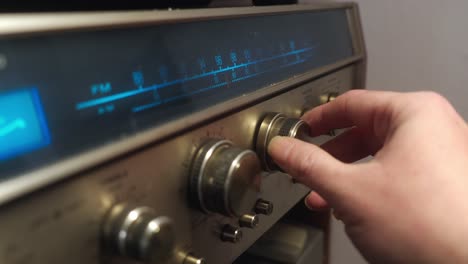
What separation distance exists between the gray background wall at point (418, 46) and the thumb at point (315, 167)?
0.42 meters

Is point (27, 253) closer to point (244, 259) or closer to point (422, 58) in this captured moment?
point (244, 259)

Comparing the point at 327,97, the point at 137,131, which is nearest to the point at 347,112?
the point at 327,97

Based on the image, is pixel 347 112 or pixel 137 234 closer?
pixel 137 234

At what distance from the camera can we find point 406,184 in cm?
32

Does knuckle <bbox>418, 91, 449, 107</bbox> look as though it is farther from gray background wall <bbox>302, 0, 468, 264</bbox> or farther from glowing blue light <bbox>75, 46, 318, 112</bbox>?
gray background wall <bbox>302, 0, 468, 264</bbox>

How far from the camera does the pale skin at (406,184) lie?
1.02 feet

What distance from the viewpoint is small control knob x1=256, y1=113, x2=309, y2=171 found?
1.32 ft

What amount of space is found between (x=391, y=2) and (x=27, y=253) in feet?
2.18

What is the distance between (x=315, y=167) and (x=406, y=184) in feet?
0.24

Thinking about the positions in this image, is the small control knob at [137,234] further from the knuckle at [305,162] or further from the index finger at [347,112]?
the index finger at [347,112]

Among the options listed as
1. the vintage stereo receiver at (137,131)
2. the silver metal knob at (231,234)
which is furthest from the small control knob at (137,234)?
the silver metal knob at (231,234)

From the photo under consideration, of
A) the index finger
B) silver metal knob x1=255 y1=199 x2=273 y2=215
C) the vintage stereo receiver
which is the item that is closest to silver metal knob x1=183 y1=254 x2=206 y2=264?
the vintage stereo receiver

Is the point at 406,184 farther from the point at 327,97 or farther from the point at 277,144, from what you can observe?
the point at 327,97

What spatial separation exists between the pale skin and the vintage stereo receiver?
0.18ft
